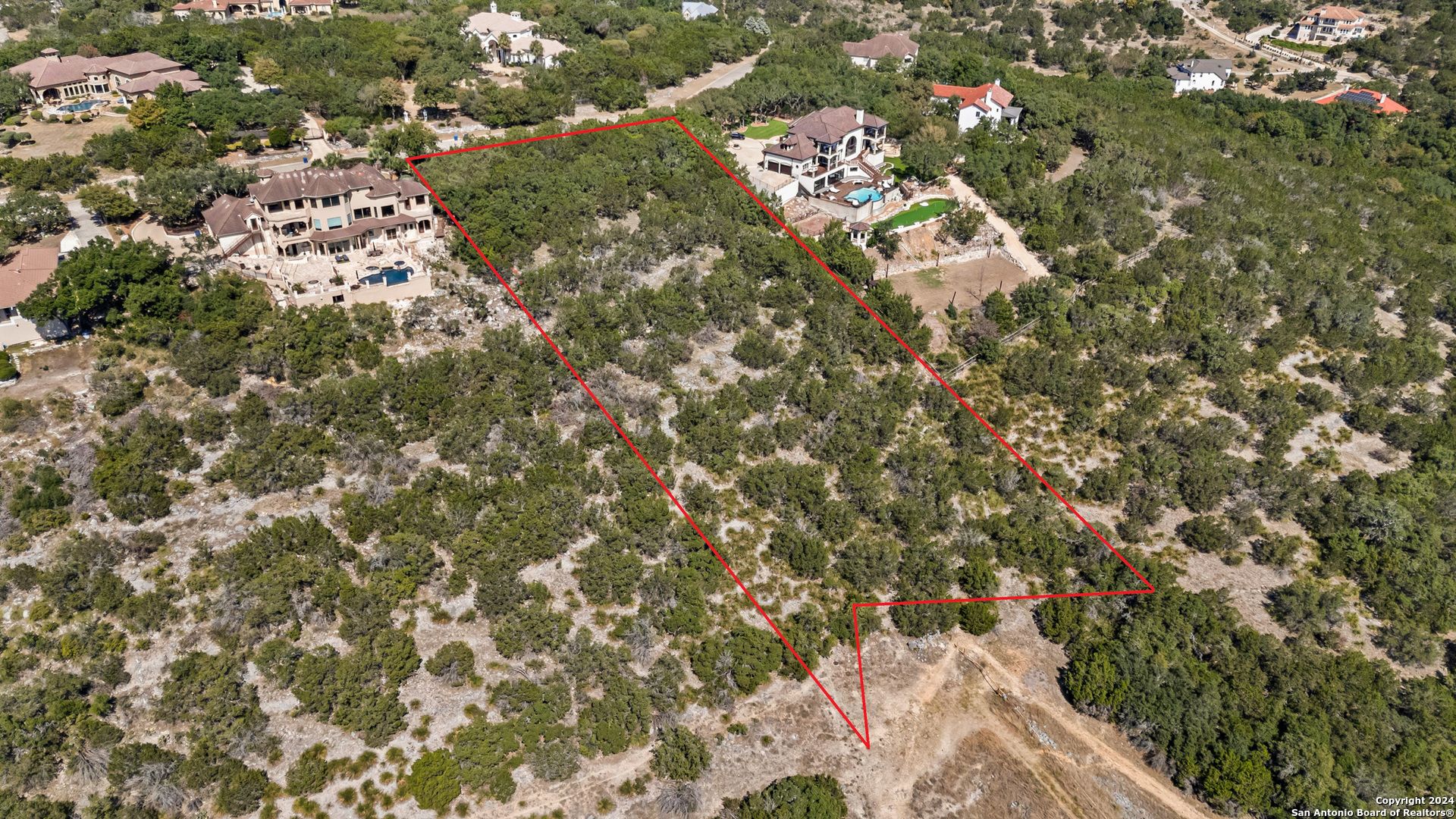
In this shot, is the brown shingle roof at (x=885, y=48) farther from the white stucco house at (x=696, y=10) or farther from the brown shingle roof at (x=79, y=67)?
the brown shingle roof at (x=79, y=67)

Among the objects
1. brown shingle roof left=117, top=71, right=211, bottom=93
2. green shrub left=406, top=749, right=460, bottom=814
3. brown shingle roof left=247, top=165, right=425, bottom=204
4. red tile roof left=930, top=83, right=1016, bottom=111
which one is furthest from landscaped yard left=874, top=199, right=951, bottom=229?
brown shingle roof left=117, top=71, right=211, bottom=93

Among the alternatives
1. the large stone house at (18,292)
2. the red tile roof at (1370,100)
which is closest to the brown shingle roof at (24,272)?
the large stone house at (18,292)

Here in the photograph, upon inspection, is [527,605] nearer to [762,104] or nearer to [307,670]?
[307,670]

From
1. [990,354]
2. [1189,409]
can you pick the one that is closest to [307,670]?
[990,354]

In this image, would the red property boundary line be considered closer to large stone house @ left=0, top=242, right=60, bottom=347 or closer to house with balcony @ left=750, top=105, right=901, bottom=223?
house with balcony @ left=750, top=105, right=901, bottom=223

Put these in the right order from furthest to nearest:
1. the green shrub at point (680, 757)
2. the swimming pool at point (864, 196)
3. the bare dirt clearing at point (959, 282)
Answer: the swimming pool at point (864, 196) < the bare dirt clearing at point (959, 282) < the green shrub at point (680, 757)
